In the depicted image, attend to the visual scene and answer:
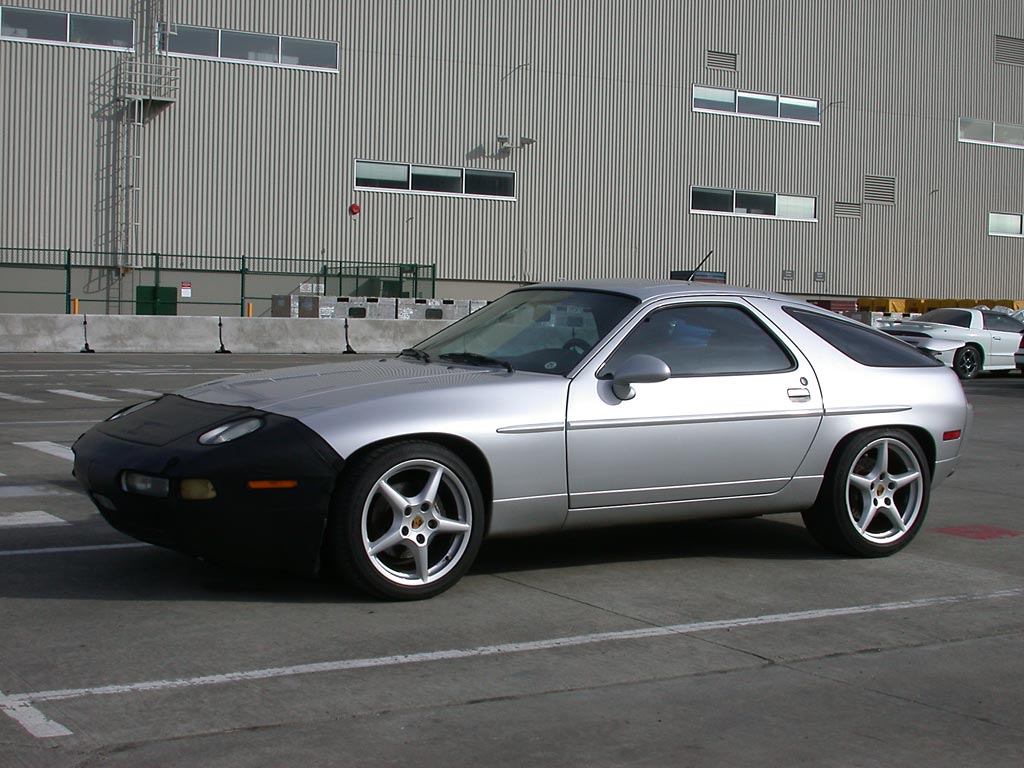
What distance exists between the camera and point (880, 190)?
42.9 metres

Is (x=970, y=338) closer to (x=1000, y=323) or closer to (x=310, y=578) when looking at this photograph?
(x=1000, y=323)

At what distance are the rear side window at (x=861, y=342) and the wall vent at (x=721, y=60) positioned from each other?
1352 inches

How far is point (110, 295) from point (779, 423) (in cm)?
3040

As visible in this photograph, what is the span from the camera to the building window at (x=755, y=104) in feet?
131

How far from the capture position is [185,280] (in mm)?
34594

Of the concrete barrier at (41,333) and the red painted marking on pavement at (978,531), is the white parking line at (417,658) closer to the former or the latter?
the red painted marking on pavement at (978,531)

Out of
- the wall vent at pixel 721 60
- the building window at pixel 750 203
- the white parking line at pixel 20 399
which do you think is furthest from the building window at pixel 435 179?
the white parking line at pixel 20 399

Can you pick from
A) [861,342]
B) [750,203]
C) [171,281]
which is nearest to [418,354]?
[861,342]

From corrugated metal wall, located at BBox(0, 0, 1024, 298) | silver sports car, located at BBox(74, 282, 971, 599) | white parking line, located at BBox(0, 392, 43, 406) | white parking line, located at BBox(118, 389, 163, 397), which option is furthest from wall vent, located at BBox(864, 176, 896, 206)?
silver sports car, located at BBox(74, 282, 971, 599)

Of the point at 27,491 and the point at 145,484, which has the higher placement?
the point at 145,484

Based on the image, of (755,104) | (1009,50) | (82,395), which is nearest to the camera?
(82,395)

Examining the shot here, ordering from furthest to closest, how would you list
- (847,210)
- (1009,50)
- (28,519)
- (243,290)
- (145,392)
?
(1009,50) < (847,210) < (243,290) < (145,392) < (28,519)

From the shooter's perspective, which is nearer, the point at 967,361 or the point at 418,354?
the point at 418,354

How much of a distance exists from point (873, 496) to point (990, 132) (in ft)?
138
